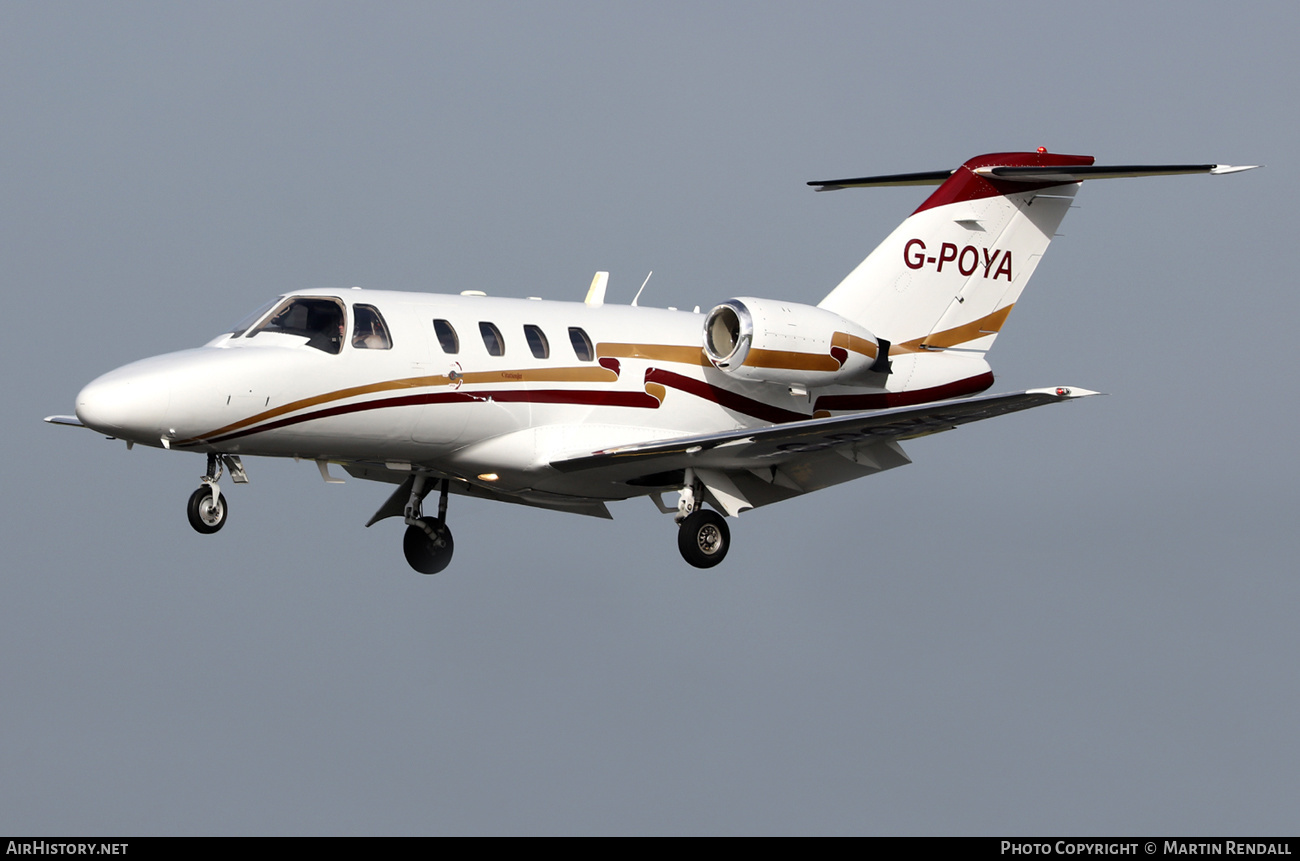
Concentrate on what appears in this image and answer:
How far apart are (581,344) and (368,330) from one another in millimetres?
3041

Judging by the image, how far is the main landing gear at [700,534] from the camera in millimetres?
22734

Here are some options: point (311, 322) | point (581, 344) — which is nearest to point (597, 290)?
point (581, 344)

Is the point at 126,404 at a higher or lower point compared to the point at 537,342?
lower

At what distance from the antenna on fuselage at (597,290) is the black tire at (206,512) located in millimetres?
6057

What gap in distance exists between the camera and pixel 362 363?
2078cm

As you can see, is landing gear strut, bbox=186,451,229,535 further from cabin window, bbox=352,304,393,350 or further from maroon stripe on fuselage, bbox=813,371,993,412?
maroon stripe on fuselage, bbox=813,371,993,412

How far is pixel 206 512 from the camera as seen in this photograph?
19969 mm

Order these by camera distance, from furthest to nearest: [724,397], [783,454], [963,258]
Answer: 1. [963,258]
2. [724,397]
3. [783,454]

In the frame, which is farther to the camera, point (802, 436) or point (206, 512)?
point (802, 436)

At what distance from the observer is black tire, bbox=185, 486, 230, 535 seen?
784 inches

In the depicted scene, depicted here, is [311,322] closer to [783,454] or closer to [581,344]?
[581,344]

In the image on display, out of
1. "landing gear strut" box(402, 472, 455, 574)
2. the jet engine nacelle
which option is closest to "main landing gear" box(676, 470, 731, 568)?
the jet engine nacelle

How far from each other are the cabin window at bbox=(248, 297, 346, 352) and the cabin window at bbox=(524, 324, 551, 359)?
2.53 metres

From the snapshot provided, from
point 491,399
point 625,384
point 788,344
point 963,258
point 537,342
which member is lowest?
point 491,399
